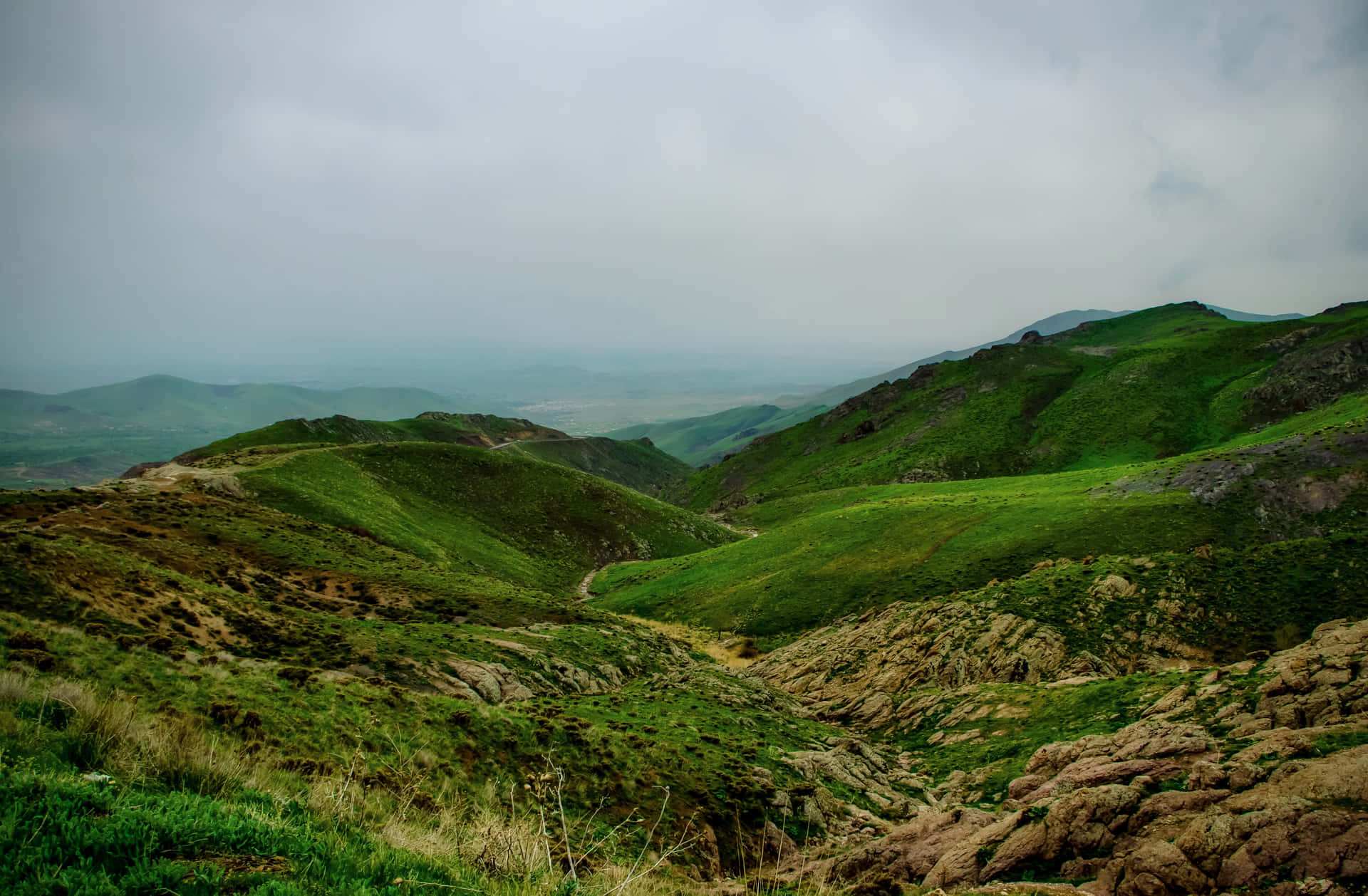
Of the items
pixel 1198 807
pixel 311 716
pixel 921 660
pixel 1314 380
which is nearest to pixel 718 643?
pixel 921 660

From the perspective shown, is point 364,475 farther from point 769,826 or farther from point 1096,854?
point 1096,854

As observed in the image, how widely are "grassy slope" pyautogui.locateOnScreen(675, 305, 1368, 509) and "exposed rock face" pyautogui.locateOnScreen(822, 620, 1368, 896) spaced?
103511 mm

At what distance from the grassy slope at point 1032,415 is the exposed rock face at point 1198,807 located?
104 meters

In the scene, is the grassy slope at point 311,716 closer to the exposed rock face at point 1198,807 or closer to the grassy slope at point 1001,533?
the exposed rock face at point 1198,807

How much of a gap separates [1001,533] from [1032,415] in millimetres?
95912

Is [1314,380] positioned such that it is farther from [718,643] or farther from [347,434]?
[347,434]

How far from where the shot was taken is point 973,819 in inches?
591

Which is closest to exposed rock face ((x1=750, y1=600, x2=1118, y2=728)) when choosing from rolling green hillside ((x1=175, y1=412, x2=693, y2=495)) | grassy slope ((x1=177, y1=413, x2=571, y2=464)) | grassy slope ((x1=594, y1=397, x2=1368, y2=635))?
grassy slope ((x1=594, y1=397, x2=1368, y2=635))

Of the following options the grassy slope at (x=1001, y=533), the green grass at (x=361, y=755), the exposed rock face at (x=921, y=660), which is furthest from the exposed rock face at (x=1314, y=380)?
the green grass at (x=361, y=755)

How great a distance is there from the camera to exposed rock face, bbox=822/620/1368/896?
9734 millimetres

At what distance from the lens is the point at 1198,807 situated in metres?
11.7

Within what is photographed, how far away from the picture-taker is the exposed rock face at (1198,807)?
31.9 feet

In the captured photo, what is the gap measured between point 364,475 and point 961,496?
75595 mm

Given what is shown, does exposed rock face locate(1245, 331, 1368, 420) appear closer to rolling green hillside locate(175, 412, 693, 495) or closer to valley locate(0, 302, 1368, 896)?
valley locate(0, 302, 1368, 896)
